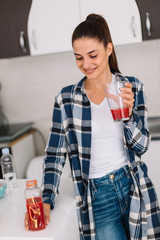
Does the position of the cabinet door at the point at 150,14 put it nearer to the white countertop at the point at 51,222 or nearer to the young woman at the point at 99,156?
the young woman at the point at 99,156

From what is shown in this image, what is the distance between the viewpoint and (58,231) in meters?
1.22

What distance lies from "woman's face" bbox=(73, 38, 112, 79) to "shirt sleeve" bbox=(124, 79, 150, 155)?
185 mm

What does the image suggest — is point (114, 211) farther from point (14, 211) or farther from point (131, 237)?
point (14, 211)

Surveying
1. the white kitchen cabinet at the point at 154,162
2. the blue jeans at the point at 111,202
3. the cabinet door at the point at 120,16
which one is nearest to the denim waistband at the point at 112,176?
the blue jeans at the point at 111,202

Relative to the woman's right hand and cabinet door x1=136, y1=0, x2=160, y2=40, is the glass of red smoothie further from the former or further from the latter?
cabinet door x1=136, y1=0, x2=160, y2=40

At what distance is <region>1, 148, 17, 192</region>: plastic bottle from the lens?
1.61 metres

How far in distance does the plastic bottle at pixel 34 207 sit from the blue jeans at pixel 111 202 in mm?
280

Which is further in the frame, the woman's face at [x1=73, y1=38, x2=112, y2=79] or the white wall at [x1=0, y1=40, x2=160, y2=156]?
the white wall at [x1=0, y1=40, x2=160, y2=156]

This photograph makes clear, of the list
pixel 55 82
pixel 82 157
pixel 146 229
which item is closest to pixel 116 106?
pixel 82 157

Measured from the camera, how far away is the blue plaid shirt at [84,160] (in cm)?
142

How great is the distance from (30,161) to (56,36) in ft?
3.44

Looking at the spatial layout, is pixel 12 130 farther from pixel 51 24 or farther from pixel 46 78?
pixel 51 24

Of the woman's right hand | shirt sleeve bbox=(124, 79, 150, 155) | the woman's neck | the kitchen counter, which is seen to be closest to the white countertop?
the woman's right hand

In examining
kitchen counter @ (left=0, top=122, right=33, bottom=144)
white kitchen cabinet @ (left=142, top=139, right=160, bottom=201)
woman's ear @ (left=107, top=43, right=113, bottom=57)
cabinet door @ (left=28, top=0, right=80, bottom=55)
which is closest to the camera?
woman's ear @ (left=107, top=43, right=113, bottom=57)
